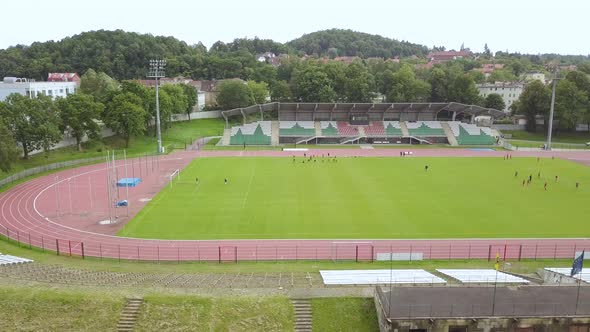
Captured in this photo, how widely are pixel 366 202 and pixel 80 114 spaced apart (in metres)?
43.0

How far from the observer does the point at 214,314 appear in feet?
63.5

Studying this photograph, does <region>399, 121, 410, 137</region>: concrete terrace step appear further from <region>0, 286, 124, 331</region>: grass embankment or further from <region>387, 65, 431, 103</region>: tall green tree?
<region>0, 286, 124, 331</region>: grass embankment

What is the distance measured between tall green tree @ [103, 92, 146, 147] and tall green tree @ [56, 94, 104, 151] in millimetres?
2082

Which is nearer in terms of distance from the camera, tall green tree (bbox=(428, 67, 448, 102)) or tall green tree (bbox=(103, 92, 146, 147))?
tall green tree (bbox=(103, 92, 146, 147))

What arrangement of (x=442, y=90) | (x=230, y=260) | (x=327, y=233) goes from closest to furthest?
A: (x=230, y=260)
(x=327, y=233)
(x=442, y=90)

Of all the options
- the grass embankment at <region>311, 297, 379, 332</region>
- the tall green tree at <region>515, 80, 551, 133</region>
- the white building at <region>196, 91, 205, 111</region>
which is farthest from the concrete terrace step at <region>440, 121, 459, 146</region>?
the grass embankment at <region>311, 297, 379, 332</region>

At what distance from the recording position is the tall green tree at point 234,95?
99.1 metres

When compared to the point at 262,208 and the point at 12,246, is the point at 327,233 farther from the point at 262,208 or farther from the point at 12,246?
the point at 12,246

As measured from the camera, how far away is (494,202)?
1593 inches

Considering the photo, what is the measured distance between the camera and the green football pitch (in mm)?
32844

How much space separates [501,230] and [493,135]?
5463 cm

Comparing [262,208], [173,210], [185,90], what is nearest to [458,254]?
[262,208]

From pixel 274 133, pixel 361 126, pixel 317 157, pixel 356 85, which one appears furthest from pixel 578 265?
pixel 356 85

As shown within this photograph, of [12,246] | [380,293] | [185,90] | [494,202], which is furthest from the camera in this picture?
[185,90]
